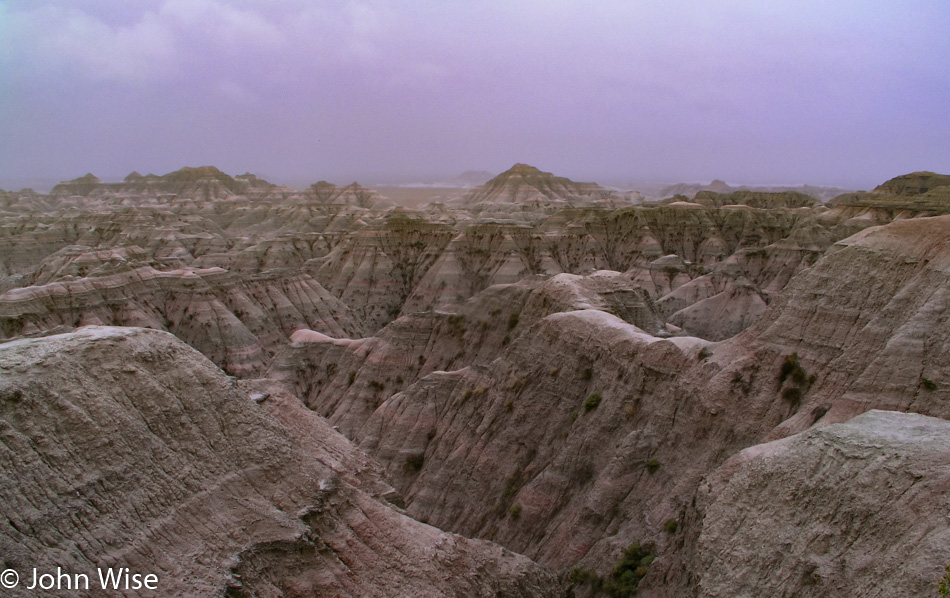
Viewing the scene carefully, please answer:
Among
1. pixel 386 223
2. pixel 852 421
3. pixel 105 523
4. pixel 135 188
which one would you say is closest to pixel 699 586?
pixel 852 421

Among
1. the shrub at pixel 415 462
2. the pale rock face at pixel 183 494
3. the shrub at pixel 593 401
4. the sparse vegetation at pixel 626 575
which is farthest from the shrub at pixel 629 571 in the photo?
the shrub at pixel 415 462

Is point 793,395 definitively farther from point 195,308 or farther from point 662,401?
point 195,308

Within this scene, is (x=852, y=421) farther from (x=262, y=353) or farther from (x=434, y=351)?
(x=262, y=353)

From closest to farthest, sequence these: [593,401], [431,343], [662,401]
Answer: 1. [662,401]
2. [593,401]
3. [431,343]

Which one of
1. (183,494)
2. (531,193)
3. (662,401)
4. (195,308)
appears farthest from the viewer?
(531,193)

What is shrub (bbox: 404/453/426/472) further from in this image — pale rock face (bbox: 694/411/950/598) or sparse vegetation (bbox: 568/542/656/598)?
pale rock face (bbox: 694/411/950/598)

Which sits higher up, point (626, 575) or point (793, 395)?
point (793, 395)

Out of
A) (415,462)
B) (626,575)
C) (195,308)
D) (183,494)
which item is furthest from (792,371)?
(195,308)

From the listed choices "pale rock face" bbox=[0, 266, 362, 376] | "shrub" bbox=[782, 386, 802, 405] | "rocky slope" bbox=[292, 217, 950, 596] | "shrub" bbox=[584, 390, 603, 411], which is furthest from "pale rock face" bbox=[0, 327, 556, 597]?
"pale rock face" bbox=[0, 266, 362, 376]
